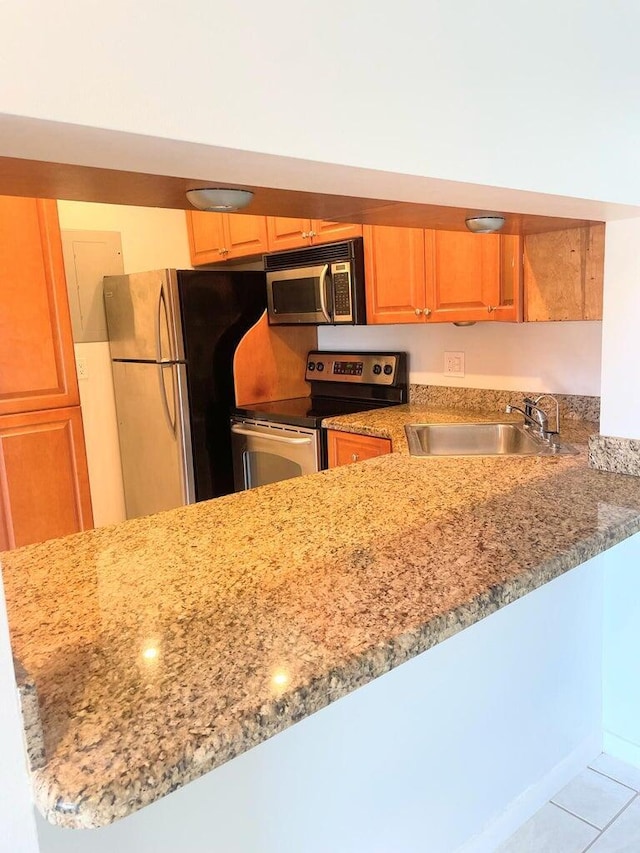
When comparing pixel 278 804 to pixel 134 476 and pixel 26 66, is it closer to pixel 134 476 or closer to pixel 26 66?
pixel 26 66

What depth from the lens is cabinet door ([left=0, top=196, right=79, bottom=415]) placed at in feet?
8.34

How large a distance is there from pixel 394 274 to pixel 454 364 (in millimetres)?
534

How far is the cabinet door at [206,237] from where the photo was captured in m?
3.58

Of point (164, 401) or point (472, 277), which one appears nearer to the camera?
point (472, 277)

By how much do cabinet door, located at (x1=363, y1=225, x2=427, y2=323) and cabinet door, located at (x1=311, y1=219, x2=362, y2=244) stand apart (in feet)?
0.21

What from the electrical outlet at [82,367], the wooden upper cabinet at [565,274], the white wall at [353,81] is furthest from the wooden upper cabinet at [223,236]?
the white wall at [353,81]

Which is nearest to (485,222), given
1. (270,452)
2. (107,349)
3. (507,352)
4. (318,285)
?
(507,352)

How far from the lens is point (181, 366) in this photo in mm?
3186

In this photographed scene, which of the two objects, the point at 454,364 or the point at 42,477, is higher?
the point at 454,364

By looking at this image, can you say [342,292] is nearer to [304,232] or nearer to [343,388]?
[304,232]

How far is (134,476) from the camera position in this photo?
145 inches

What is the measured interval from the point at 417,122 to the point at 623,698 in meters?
1.79

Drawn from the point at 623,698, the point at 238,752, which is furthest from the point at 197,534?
the point at 623,698

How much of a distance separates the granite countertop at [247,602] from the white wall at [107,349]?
227 centimetres
